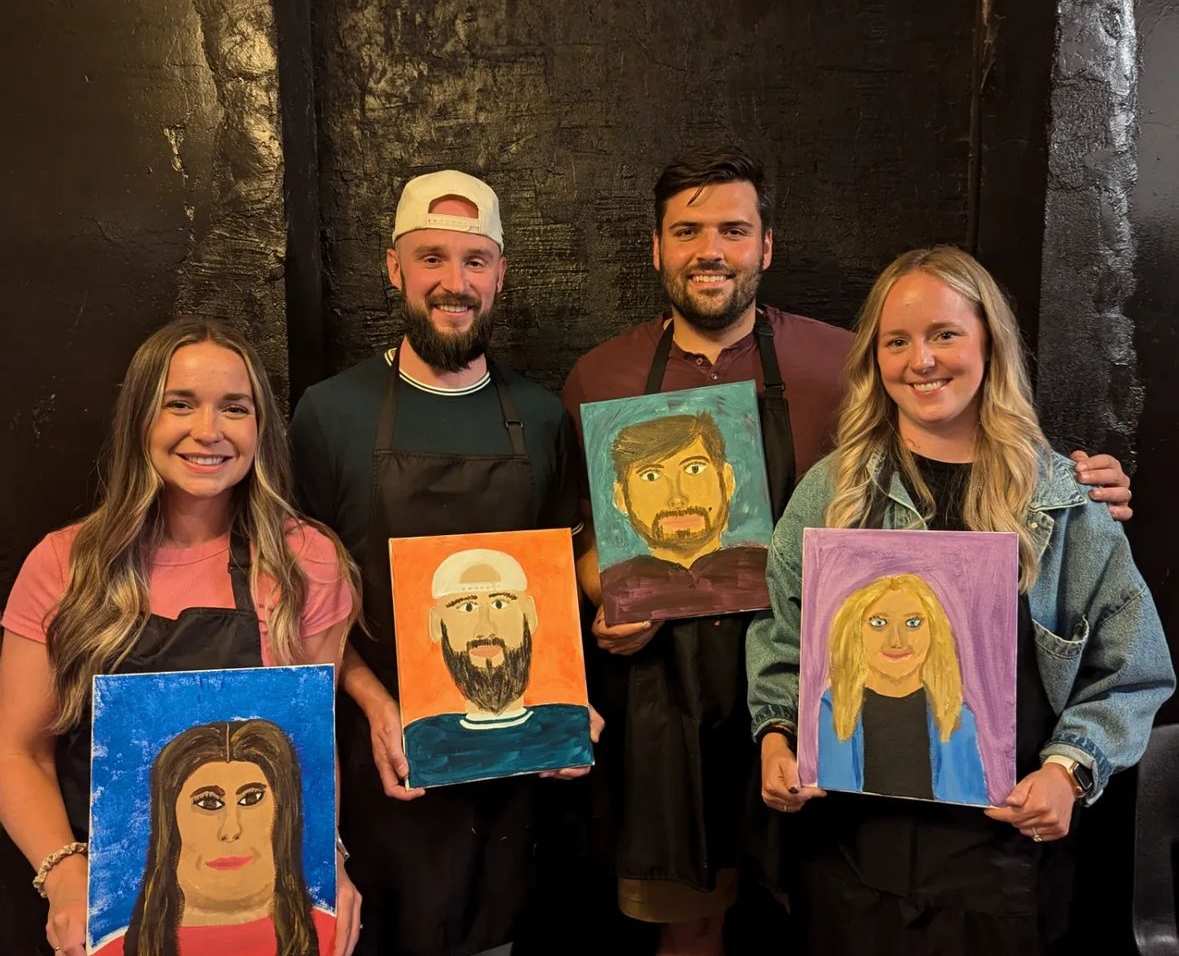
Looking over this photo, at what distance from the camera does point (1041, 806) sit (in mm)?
1498

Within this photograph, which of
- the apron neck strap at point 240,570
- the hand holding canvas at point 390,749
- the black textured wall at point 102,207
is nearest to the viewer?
the apron neck strap at point 240,570

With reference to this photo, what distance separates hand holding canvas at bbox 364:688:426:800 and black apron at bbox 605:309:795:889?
580 mm

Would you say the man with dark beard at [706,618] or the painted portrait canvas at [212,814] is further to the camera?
the man with dark beard at [706,618]

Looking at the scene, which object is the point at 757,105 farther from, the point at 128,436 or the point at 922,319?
the point at 128,436

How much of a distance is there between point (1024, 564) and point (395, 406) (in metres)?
1.43

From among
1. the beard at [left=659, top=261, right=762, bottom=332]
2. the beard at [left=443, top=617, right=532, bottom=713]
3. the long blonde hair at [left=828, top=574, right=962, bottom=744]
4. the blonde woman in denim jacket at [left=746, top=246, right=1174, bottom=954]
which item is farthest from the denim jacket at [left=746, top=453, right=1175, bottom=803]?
the beard at [left=443, top=617, right=532, bottom=713]

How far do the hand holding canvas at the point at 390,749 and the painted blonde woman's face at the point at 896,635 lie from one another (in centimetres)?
97

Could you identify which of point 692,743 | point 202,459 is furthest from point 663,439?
point 202,459

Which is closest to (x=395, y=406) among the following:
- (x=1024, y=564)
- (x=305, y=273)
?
(x=305, y=273)

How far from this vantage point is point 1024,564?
1561mm

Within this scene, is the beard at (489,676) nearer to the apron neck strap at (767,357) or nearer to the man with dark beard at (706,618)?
the man with dark beard at (706,618)

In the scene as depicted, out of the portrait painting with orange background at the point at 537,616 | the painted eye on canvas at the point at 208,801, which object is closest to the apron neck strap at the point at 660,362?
the portrait painting with orange background at the point at 537,616

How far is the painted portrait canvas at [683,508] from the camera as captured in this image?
1908 mm

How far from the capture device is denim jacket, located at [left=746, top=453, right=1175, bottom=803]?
1555 millimetres
